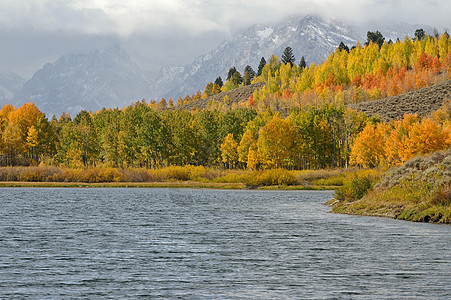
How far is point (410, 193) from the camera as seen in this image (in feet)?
124

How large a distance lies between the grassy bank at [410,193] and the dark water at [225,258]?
1.95 meters

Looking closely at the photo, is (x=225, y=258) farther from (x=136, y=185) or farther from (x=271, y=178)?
(x=136, y=185)

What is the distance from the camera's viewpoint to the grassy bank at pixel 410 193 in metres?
34.5

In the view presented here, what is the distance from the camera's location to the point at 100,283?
674 inches

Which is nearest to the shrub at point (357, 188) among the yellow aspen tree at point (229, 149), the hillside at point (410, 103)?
the yellow aspen tree at point (229, 149)

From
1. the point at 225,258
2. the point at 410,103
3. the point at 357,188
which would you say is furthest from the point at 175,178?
the point at 410,103

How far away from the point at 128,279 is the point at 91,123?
450 ft

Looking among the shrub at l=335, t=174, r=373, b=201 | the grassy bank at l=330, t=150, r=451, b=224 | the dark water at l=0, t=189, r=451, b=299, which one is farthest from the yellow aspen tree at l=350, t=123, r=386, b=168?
the dark water at l=0, t=189, r=451, b=299

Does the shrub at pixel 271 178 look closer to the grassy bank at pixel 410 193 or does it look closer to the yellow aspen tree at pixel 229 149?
the yellow aspen tree at pixel 229 149

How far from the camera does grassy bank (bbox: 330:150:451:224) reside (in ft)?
113

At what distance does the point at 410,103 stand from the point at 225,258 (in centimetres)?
15183

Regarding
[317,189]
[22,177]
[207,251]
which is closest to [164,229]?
[207,251]

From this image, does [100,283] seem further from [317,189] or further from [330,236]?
[317,189]

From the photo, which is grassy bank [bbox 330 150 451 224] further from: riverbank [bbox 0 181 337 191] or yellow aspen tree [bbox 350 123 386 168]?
yellow aspen tree [bbox 350 123 386 168]
